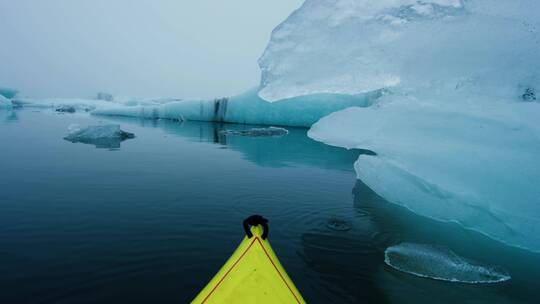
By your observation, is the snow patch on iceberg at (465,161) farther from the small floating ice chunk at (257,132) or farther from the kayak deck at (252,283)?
the small floating ice chunk at (257,132)

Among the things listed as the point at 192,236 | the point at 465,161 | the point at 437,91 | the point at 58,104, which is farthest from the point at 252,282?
the point at 58,104

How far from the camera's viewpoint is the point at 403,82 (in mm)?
5918

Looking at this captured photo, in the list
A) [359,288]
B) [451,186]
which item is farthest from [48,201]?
[451,186]

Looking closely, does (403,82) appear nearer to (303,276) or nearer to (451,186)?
A: (451,186)

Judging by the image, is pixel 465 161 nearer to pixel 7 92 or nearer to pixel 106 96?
pixel 7 92

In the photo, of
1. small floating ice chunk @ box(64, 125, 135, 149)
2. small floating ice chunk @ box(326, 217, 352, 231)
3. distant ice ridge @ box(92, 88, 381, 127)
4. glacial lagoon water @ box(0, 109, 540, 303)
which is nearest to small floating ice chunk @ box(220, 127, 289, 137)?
distant ice ridge @ box(92, 88, 381, 127)

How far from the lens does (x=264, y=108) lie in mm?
22922

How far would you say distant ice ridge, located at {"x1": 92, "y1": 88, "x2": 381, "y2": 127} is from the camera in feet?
69.9

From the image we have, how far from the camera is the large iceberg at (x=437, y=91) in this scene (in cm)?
426

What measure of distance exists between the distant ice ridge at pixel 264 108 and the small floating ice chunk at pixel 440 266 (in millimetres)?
15575

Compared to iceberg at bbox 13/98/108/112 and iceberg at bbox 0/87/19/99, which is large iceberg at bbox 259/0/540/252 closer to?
iceberg at bbox 13/98/108/112

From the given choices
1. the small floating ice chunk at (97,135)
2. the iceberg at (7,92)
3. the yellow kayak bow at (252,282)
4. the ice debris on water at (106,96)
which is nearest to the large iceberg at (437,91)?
the yellow kayak bow at (252,282)

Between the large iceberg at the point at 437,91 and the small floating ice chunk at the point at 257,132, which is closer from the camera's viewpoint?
the large iceberg at the point at 437,91

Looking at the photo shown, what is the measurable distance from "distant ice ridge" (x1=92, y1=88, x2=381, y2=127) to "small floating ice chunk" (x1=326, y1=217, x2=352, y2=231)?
48.3ft
